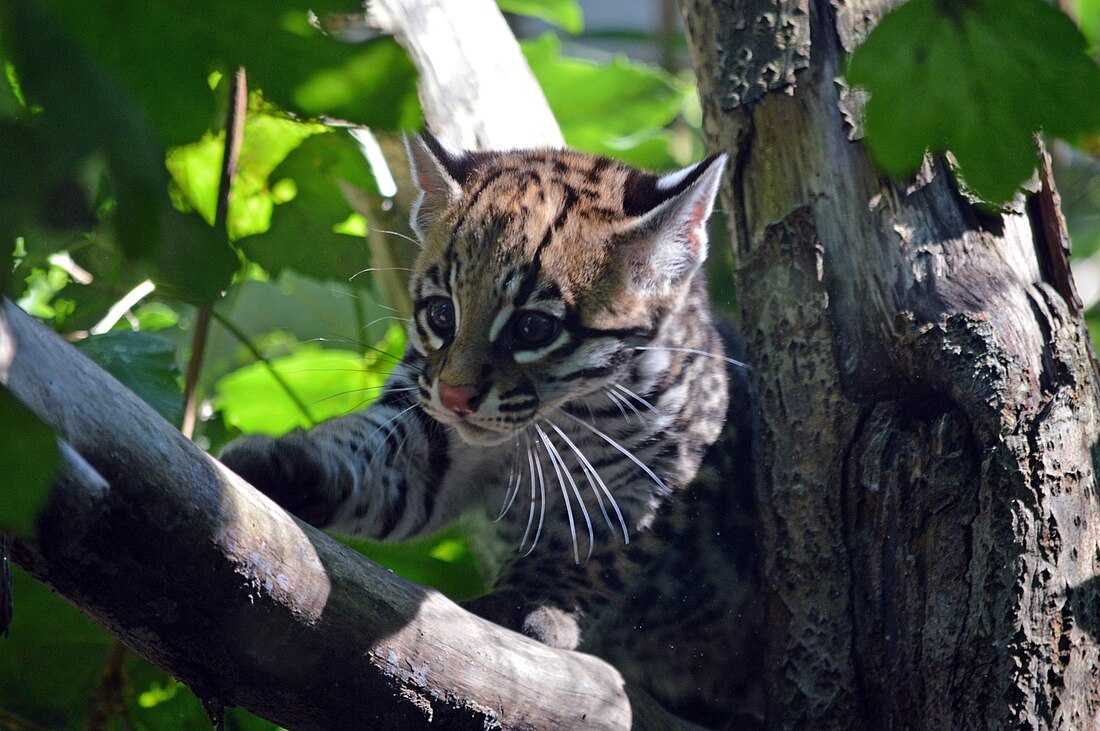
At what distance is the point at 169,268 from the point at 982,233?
196 cm

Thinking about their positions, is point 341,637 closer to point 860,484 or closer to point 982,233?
point 860,484

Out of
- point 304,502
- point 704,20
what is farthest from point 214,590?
point 704,20

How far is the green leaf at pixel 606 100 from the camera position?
404 cm

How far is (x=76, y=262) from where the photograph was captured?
2830 millimetres

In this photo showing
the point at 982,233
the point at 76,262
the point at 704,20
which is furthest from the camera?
the point at 76,262

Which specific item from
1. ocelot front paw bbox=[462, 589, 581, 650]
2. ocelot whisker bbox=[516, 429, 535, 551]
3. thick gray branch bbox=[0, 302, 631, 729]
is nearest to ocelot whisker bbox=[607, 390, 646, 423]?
ocelot whisker bbox=[516, 429, 535, 551]

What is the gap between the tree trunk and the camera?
6.32 feet

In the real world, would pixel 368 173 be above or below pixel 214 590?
above

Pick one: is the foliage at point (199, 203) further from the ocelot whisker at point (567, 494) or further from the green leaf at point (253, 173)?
the ocelot whisker at point (567, 494)

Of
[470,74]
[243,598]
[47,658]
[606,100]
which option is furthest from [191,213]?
[606,100]

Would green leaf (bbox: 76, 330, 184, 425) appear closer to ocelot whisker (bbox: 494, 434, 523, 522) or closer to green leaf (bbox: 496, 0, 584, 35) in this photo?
ocelot whisker (bbox: 494, 434, 523, 522)

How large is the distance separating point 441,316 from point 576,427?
1.50 ft

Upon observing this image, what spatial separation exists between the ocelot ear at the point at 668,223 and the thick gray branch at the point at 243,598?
38.9 inches

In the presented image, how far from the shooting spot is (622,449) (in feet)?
8.38
